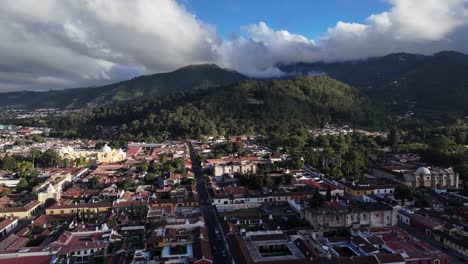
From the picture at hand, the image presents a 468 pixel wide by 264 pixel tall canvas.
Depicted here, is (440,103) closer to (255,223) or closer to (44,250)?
(255,223)

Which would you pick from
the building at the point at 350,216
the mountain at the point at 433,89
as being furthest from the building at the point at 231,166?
the mountain at the point at 433,89

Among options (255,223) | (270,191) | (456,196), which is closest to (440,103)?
(456,196)

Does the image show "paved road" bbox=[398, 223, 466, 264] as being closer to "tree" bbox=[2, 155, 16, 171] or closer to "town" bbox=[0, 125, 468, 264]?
"town" bbox=[0, 125, 468, 264]

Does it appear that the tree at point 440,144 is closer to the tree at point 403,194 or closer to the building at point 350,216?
the tree at point 403,194

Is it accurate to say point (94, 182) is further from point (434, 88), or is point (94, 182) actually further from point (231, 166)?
point (434, 88)

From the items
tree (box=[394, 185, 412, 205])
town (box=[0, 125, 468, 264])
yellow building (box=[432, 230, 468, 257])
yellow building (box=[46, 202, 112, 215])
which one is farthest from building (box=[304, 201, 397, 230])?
yellow building (box=[46, 202, 112, 215])
